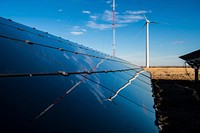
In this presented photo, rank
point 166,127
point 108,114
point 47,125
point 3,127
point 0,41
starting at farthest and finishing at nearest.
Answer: point 166,127 < point 0,41 < point 108,114 < point 47,125 < point 3,127

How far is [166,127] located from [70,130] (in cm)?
737

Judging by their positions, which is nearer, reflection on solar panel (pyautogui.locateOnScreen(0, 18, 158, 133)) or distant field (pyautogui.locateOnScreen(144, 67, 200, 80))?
reflection on solar panel (pyautogui.locateOnScreen(0, 18, 158, 133))

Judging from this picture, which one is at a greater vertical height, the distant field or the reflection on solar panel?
the reflection on solar panel

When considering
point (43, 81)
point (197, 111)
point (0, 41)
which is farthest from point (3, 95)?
point (197, 111)

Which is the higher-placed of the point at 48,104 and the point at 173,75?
the point at 48,104

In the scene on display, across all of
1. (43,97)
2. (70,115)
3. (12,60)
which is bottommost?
(70,115)

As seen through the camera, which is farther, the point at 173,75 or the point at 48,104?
the point at 173,75

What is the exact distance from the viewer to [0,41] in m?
2.85

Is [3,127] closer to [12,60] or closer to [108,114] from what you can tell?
[12,60]

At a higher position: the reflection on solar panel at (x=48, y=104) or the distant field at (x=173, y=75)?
the reflection on solar panel at (x=48, y=104)

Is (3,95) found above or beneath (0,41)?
beneath

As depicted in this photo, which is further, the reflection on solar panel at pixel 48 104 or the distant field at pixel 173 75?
the distant field at pixel 173 75

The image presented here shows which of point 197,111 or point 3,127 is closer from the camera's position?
point 3,127

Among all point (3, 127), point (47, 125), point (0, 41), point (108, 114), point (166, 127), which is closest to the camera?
point (3, 127)
